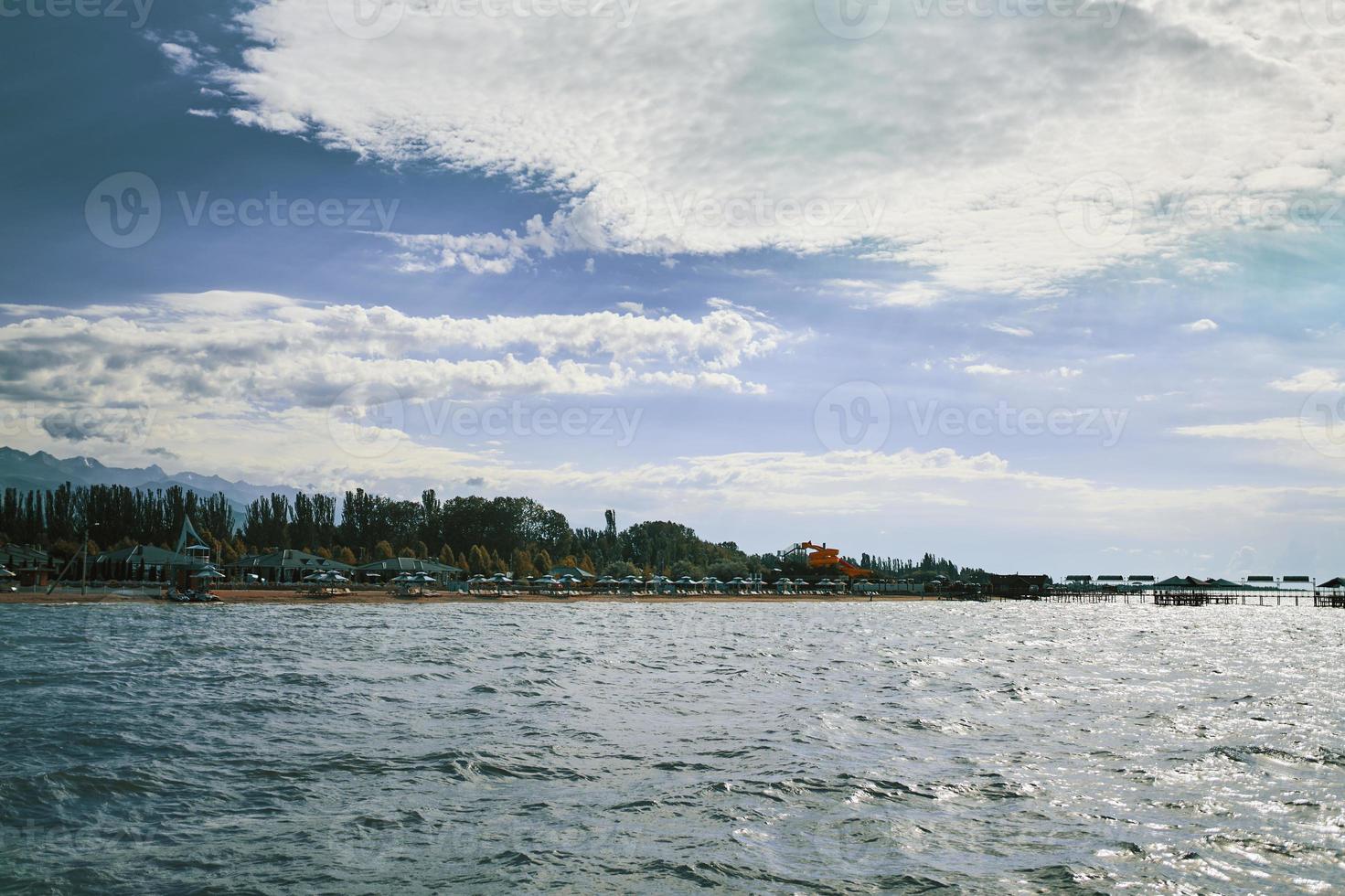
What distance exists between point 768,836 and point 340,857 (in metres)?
6.36

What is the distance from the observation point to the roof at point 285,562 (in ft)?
430

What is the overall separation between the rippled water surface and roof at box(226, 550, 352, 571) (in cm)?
9829

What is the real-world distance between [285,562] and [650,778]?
128355 millimetres

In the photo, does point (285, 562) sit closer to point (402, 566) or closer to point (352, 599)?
point (402, 566)

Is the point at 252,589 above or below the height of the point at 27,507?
below

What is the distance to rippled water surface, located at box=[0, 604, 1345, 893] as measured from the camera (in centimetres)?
1240

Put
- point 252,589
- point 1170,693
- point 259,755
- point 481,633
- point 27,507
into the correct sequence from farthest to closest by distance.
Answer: point 27,507
point 252,589
point 481,633
point 1170,693
point 259,755

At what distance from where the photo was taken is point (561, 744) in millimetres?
20656

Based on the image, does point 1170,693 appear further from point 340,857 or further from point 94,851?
point 94,851

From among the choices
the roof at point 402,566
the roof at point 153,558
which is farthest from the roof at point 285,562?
the roof at point 153,558

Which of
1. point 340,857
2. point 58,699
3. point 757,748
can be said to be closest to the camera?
point 340,857

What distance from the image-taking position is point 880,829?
14438mm

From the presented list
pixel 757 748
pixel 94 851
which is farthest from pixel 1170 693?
pixel 94 851

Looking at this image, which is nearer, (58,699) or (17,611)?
(58,699)
